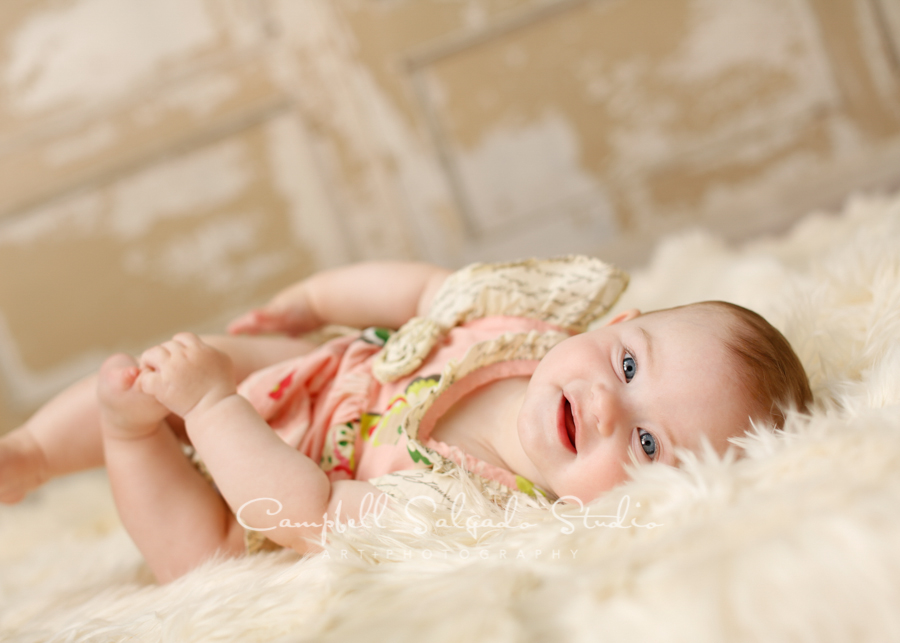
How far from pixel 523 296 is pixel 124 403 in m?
0.60

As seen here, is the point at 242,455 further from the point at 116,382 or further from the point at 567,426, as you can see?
the point at 567,426

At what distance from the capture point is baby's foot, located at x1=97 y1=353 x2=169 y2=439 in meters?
0.85

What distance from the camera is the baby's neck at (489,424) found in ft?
2.97

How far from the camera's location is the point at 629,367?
80cm

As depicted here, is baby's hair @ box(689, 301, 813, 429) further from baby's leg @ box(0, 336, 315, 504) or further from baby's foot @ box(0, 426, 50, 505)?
baby's foot @ box(0, 426, 50, 505)

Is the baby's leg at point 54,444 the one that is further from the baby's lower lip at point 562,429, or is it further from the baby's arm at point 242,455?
the baby's lower lip at point 562,429

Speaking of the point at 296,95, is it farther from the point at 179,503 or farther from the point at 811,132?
the point at 811,132

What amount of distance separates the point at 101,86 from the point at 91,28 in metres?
0.16

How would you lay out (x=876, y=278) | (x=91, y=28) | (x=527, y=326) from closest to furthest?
1. (x=876, y=278)
2. (x=527, y=326)
3. (x=91, y=28)

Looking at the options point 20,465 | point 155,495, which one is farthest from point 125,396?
point 20,465

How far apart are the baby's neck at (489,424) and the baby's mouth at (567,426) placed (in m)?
0.09

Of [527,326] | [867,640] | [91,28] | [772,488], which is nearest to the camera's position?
[867,640]

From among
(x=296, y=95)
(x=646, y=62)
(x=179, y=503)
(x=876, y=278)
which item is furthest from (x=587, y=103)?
(x=179, y=503)

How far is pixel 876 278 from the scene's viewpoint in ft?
2.99
